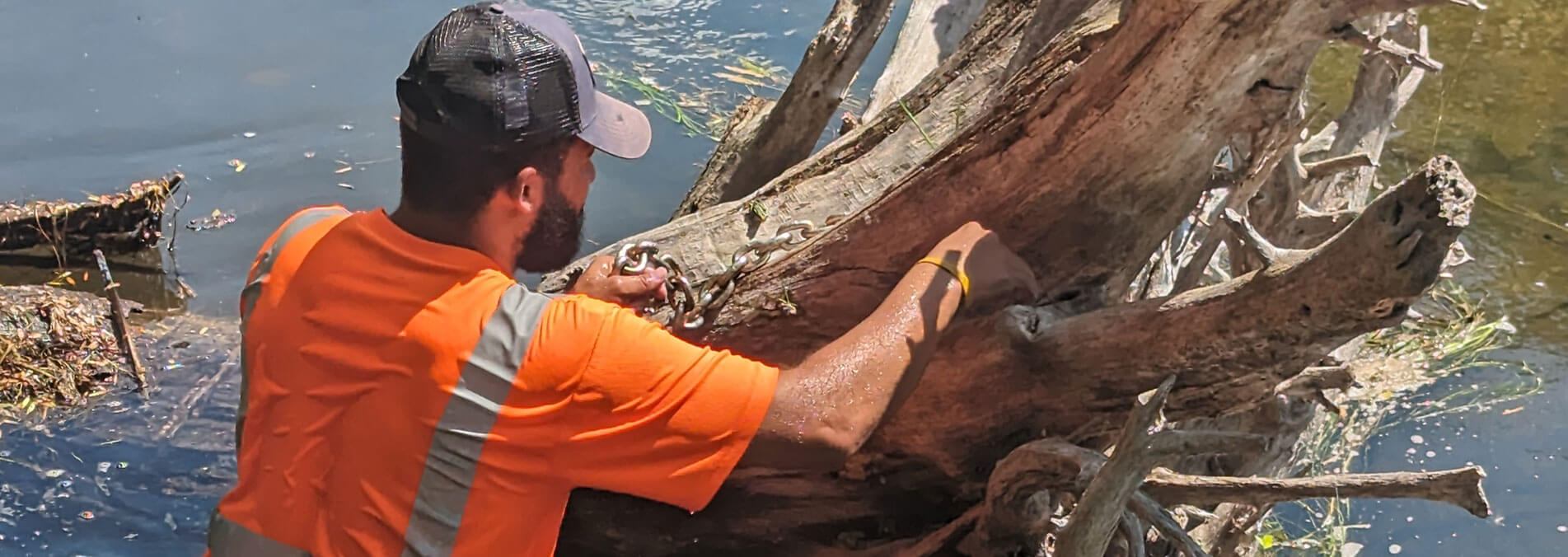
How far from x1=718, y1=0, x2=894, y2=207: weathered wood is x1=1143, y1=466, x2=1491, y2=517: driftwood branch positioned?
1964 mm

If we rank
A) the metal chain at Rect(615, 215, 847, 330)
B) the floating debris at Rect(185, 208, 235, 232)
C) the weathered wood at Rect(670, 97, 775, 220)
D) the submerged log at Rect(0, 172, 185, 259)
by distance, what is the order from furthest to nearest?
the floating debris at Rect(185, 208, 235, 232)
the submerged log at Rect(0, 172, 185, 259)
the weathered wood at Rect(670, 97, 775, 220)
the metal chain at Rect(615, 215, 847, 330)

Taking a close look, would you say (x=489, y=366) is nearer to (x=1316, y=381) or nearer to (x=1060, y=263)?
(x=1060, y=263)

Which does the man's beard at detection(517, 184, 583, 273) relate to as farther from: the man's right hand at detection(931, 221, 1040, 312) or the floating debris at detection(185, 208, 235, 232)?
the floating debris at detection(185, 208, 235, 232)

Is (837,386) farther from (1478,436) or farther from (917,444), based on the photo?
(1478,436)

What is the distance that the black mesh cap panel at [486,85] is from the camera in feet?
5.91

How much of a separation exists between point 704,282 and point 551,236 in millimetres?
645

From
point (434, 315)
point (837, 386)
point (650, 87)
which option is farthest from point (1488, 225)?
point (434, 315)

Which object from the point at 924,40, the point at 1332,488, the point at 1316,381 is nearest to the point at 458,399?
the point at 1332,488

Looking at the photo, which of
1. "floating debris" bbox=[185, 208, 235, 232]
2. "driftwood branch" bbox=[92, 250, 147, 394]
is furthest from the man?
"floating debris" bbox=[185, 208, 235, 232]

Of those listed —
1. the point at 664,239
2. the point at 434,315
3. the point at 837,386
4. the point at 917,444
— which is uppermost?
the point at 434,315

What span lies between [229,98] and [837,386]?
→ 5.72m

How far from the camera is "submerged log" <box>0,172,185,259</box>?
5820mm

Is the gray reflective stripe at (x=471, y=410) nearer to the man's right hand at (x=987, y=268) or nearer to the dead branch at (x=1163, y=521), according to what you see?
the man's right hand at (x=987, y=268)

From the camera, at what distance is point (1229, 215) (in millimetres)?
2090
